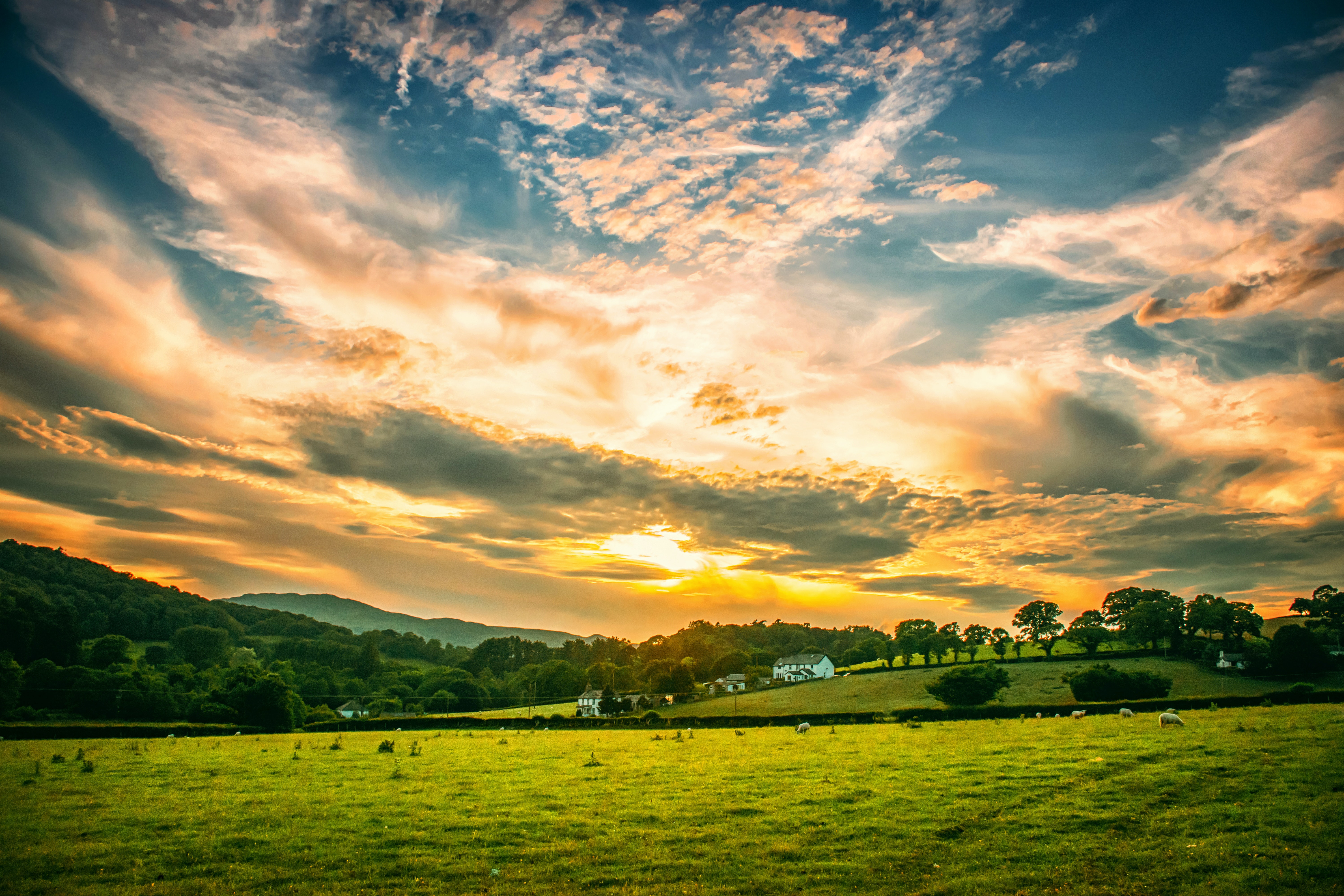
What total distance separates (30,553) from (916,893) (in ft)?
714

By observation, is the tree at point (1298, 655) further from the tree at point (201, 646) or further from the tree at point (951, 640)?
the tree at point (201, 646)

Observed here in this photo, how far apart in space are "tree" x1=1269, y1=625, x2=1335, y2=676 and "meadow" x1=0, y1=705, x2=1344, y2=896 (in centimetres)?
8049

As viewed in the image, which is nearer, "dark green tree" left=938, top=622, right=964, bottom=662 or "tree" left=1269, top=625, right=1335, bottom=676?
"tree" left=1269, top=625, right=1335, bottom=676

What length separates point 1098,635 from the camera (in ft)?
376

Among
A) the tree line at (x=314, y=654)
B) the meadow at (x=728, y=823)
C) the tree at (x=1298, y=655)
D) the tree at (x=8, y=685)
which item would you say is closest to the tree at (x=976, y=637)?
the tree line at (x=314, y=654)

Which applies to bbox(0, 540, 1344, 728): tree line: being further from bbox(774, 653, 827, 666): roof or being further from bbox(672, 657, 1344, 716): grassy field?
bbox(672, 657, 1344, 716): grassy field

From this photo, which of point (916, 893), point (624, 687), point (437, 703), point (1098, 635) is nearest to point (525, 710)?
point (437, 703)

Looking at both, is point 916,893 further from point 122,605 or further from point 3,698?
point 122,605

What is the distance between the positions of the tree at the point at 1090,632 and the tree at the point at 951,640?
19.4 meters

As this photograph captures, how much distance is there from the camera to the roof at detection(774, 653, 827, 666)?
153375 millimetres

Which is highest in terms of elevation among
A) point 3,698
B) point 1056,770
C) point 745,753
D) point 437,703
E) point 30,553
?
point 30,553

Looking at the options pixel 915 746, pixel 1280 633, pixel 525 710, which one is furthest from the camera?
pixel 525 710

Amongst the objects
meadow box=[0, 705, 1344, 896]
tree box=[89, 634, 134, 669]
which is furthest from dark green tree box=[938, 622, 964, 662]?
tree box=[89, 634, 134, 669]

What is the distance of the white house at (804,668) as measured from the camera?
484 feet
